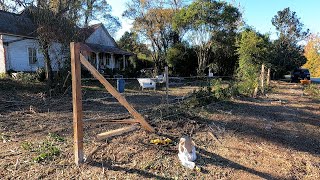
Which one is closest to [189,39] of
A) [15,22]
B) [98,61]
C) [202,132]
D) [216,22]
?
[216,22]

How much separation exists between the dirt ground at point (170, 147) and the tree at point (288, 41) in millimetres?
26581

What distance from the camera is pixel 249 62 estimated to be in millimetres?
13062

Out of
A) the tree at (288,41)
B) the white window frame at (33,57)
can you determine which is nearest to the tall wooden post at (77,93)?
the white window frame at (33,57)

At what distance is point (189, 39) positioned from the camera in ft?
85.3

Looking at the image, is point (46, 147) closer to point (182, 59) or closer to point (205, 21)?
point (205, 21)

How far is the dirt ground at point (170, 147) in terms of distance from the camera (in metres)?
3.60

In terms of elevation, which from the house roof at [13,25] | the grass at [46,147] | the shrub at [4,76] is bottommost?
the grass at [46,147]

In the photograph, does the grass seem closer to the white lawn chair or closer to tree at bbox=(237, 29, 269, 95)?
tree at bbox=(237, 29, 269, 95)

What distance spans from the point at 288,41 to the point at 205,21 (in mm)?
16010

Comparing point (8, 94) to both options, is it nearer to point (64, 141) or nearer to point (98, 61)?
point (64, 141)

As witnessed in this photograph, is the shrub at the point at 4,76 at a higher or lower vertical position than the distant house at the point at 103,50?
lower

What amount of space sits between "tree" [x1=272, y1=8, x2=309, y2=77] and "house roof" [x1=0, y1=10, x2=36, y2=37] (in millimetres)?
26701

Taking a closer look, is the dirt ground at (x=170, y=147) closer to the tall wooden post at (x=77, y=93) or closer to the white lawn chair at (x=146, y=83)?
the tall wooden post at (x=77, y=93)

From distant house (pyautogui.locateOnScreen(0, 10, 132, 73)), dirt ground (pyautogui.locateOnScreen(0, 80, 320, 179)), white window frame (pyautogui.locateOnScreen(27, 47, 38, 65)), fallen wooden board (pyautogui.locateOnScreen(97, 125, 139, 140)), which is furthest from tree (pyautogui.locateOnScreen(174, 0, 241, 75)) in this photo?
fallen wooden board (pyautogui.locateOnScreen(97, 125, 139, 140))
